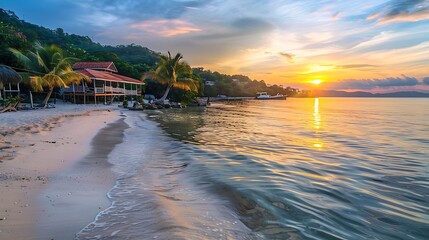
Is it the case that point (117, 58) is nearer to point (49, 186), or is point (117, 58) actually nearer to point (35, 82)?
point (35, 82)

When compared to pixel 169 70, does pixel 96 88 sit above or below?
below

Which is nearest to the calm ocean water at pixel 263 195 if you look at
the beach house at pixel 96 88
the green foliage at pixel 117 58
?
the beach house at pixel 96 88

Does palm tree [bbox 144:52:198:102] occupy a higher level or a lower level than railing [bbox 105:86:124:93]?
higher

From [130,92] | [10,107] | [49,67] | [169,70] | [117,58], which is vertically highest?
[117,58]

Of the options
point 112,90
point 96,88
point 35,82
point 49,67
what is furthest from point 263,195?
point 112,90

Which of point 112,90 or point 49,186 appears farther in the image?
point 112,90

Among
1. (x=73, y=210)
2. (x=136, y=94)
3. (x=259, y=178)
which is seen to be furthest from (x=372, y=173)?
(x=136, y=94)

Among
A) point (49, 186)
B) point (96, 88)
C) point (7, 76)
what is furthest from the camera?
point (96, 88)

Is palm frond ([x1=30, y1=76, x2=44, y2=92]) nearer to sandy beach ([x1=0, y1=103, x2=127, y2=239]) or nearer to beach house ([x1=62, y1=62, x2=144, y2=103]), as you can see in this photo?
beach house ([x1=62, y1=62, x2=144, y2=103])

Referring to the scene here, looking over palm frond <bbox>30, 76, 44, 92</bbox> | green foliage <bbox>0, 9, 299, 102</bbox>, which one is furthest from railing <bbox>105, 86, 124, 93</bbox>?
palm frond <bbox>30, 76, 44, 92</bbox>

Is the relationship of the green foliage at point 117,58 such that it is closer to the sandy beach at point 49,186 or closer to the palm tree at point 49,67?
the palm tree at point 49,67

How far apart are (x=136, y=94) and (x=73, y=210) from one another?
4070cm

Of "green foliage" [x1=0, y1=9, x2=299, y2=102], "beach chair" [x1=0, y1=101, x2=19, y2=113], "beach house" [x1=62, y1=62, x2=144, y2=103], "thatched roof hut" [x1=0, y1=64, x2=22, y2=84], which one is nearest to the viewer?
"thatched roof hut" [x1=0, y1=64, x2=22, y2=84]

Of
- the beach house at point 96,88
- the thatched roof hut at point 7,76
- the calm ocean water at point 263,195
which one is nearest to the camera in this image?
the calm ocean water at point 263,195
